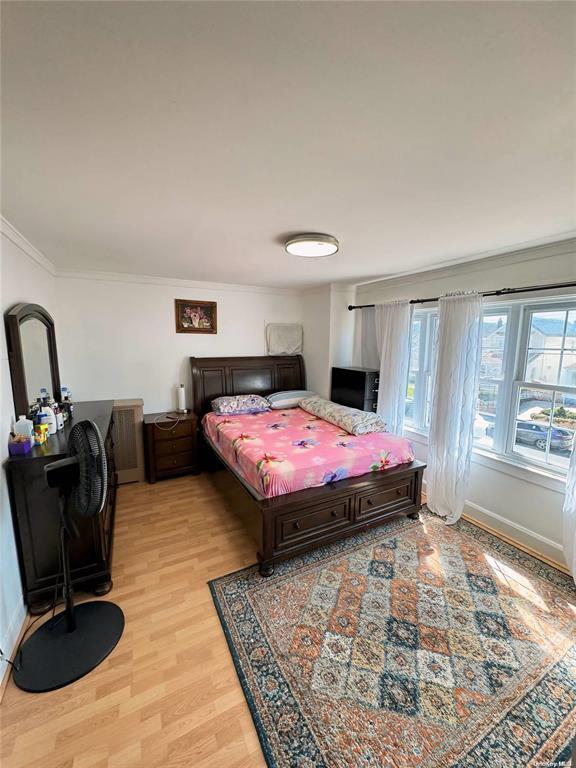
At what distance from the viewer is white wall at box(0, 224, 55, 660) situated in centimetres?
157

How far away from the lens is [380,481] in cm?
256

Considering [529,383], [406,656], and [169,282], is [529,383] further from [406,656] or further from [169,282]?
[169,282]

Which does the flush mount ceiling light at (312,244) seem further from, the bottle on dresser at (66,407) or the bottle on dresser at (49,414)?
the bottle on dresser at (66,407)

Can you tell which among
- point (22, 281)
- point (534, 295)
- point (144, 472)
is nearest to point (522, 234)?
point (534, 295)

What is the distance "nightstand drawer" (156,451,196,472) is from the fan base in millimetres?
1676

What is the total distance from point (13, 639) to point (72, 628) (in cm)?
26

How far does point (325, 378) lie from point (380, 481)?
1.95 metres

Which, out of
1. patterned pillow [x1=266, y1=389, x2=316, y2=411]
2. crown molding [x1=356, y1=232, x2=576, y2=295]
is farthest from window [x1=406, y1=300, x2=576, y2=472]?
patterned pillow [x1=266, y1=389, x2=316, y2=411]

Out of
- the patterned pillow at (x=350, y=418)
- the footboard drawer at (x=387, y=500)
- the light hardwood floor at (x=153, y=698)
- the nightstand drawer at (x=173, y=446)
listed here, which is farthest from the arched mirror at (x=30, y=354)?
the patterned pillow at (x=350, y=418)

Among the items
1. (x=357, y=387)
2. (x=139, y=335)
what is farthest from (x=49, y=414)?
(x=357, y=387)

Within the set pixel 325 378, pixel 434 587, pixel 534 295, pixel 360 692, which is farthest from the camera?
pixel 325 378

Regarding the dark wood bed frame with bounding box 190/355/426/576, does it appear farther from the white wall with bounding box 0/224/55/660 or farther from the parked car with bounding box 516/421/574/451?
the white wall with bounding box 0/224/55/660

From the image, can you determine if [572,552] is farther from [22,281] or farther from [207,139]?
[22,281]

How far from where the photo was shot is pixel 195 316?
13.0 feet
